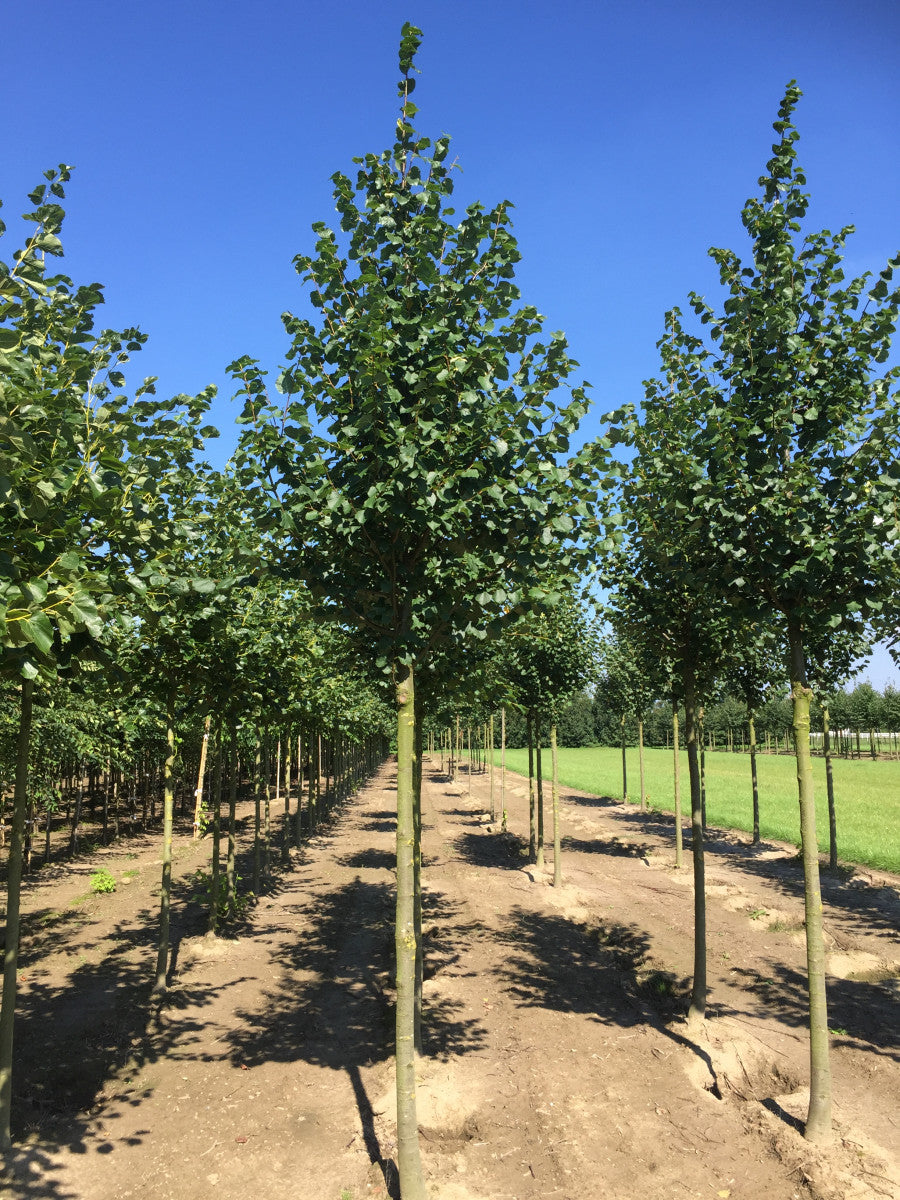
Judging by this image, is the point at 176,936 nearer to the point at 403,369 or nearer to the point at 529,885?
the point at 529,885

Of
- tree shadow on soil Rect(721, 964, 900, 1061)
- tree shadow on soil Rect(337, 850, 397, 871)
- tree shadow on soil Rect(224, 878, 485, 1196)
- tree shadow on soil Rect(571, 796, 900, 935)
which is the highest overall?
tree shadow on soil Rect(721, 964, 900, 1061)

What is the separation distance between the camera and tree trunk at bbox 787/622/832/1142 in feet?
18.6

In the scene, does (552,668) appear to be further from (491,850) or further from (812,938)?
(812,938)

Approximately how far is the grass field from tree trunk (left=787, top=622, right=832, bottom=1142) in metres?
15.1

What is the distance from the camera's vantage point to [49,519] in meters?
4.55

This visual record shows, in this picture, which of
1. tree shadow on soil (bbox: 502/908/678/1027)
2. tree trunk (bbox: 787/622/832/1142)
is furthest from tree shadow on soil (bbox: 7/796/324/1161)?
tree trunk (bbox: 787/622/832/1142)

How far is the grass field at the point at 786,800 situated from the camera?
22734 millimetres

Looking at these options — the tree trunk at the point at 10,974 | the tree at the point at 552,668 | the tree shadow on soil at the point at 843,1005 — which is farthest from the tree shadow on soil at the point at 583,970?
the tree trunk at the point at 10,974

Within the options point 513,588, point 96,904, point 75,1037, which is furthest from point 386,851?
point 513,588

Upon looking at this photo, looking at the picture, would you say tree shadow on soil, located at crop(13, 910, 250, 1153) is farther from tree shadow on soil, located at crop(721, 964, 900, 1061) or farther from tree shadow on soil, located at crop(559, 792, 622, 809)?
tree shadow on soil, located at crop(559, 792, 622, 809)

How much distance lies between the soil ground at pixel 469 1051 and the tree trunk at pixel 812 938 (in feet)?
0.82

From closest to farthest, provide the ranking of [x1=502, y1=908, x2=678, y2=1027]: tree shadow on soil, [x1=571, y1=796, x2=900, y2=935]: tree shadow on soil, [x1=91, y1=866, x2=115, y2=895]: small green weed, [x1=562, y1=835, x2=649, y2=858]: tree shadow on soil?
[x1=502, y1=908, x2=678, y2=1027]: tree shadow on soil, [x1=571, y1=796, x2=900, y2=935]: tree shadow on soil, [x1=91, y1=866, x2=115, y2=895]: small green weed, [x1=562, y1=835, x2=649, y2=858]: tree shadow on soil

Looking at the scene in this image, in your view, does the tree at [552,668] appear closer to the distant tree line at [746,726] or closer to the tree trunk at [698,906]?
the tree trunk at [698,906]

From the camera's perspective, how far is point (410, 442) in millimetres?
4957
